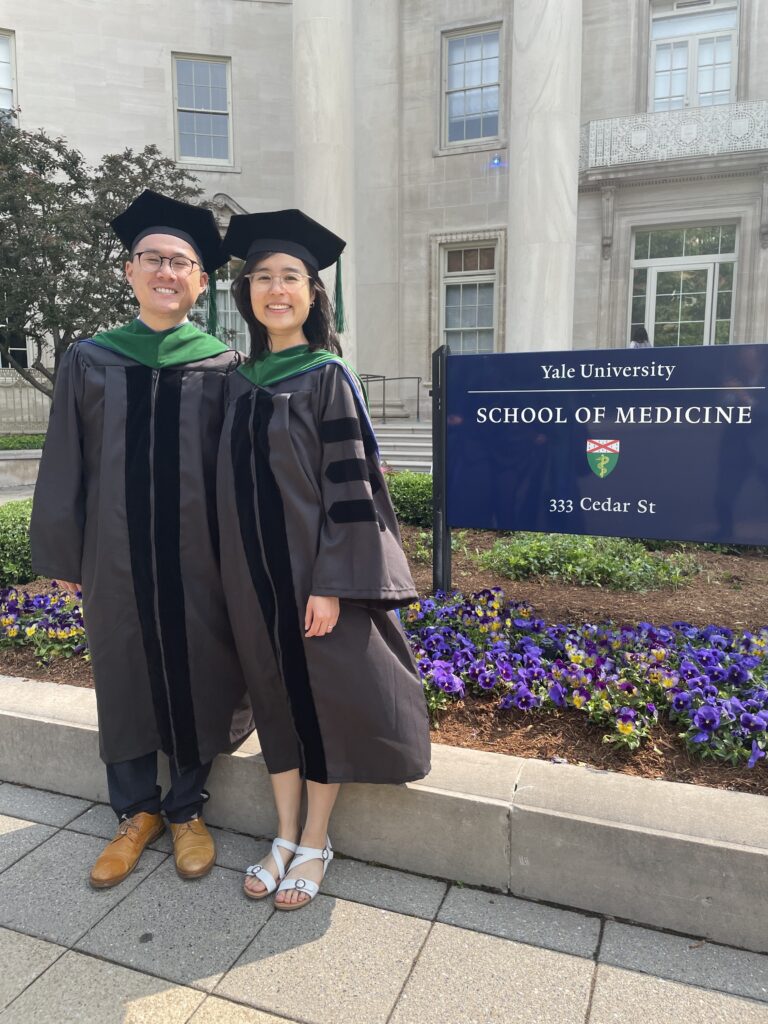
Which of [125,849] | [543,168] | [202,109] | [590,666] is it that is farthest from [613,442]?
[202,109]

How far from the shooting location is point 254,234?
7.85 ft

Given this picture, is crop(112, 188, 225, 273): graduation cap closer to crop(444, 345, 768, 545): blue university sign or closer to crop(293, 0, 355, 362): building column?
crop(444, 345, 768, 545): blue university sign

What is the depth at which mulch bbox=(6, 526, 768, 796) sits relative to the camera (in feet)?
8.70

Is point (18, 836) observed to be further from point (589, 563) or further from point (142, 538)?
point (589, 563)

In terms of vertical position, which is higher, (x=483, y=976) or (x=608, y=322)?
(x=608, y=322)

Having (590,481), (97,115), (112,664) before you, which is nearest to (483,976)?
(112,664)

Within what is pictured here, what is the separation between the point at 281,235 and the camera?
2.38 m

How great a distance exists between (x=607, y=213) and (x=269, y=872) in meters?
14.9

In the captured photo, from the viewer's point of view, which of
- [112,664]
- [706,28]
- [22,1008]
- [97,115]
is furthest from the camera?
[97,115]

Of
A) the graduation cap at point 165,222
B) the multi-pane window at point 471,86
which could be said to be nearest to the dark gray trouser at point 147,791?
the graduation cap at point 165,222

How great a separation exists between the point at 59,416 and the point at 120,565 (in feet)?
1.78

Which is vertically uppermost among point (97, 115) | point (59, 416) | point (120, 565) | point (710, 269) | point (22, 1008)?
point (97, 115)

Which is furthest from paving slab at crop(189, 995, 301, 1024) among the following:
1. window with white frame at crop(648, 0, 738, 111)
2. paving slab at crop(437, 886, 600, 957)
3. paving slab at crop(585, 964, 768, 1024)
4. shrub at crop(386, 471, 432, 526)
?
window with white frame at crop(648, 0, 738, 111)

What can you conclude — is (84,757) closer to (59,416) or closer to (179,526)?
(179,526)
